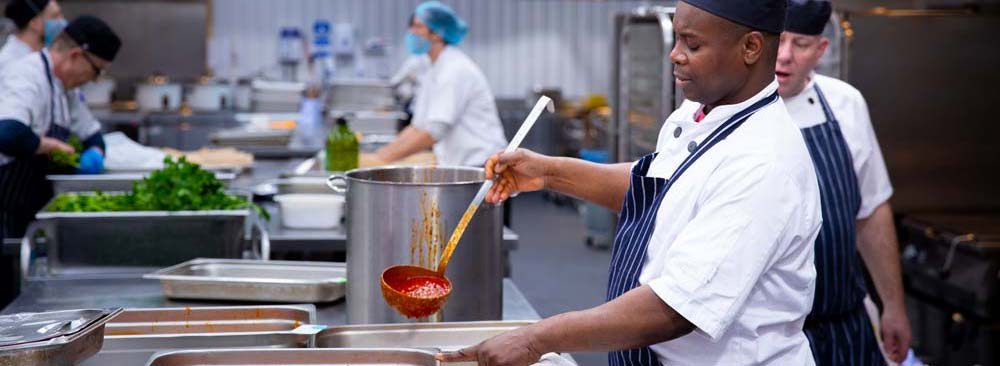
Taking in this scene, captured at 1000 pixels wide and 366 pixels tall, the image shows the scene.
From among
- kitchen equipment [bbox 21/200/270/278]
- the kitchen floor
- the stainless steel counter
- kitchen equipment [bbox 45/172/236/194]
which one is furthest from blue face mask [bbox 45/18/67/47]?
the kitchen floor

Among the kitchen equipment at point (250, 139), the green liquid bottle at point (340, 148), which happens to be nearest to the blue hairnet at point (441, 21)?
the kitchen equipment at point (250, 139)

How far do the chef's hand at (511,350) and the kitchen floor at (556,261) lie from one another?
3.41 m

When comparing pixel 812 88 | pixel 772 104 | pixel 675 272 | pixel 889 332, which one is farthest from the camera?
pixel 889 332

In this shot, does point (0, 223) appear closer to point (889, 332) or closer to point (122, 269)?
point (122, 269)

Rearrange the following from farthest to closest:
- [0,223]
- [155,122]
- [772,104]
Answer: [155,122] → [0,223] → [772,104]

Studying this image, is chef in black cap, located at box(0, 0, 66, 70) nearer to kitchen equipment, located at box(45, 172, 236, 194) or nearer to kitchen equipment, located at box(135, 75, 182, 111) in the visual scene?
kitchen equipment, located at box(45, 172, 236, 194)

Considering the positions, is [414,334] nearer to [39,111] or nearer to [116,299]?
[116,299]

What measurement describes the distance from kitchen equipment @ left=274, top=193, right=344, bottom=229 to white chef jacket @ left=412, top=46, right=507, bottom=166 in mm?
1800

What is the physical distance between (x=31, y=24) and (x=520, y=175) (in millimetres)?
3346

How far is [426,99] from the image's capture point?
5.40m

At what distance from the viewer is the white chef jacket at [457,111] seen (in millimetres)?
5277

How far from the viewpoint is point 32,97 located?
3885mm

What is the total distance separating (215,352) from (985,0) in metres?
4.26

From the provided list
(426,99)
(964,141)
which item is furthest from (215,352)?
(964,141)
